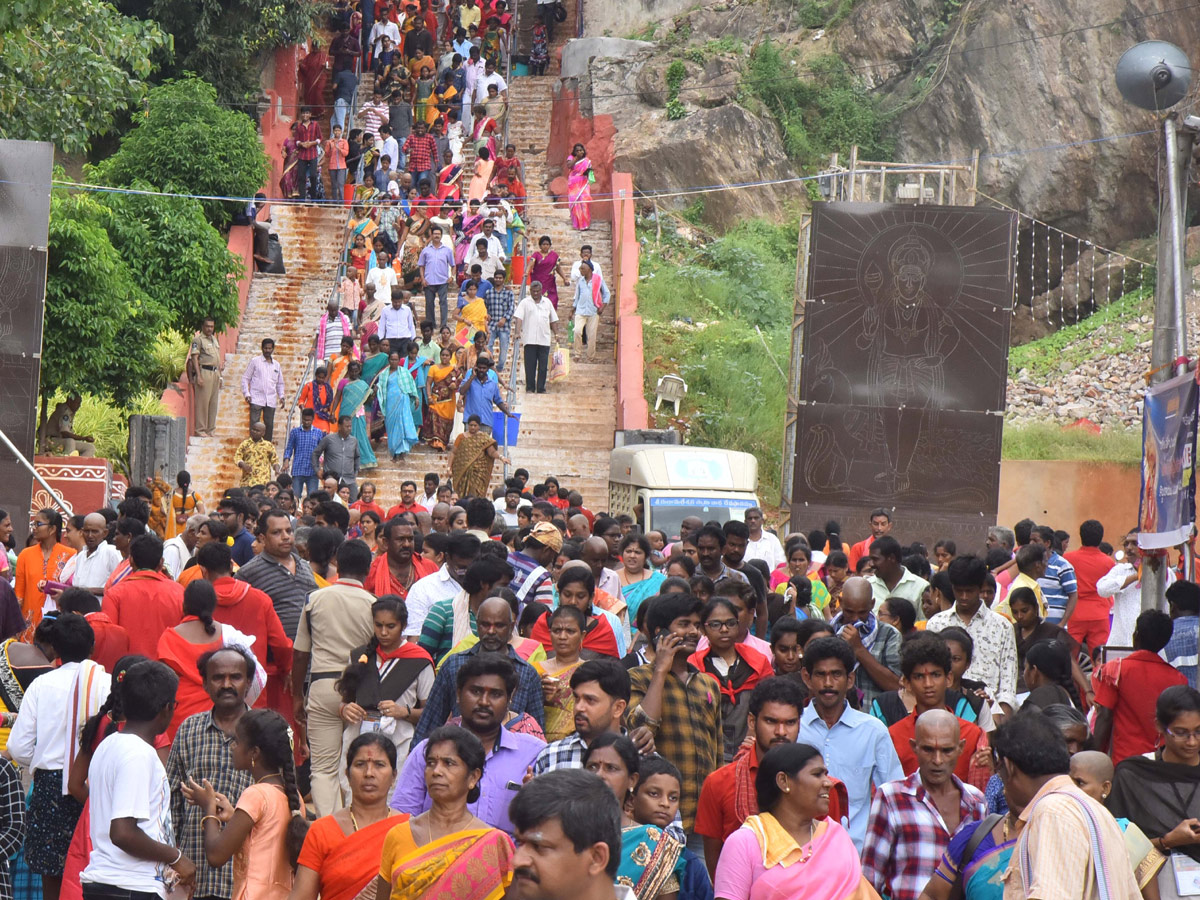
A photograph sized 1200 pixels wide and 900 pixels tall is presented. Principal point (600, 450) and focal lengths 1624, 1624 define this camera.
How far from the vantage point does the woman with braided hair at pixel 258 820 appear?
5566 mm

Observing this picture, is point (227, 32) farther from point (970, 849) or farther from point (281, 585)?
point (970, 849)

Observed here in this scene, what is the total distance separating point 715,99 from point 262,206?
1082 cm

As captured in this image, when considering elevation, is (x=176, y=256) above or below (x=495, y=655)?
above

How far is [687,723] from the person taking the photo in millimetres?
6707

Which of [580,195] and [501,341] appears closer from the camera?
[501,341]

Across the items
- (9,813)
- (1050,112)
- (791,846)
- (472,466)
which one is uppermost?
(1050,112)

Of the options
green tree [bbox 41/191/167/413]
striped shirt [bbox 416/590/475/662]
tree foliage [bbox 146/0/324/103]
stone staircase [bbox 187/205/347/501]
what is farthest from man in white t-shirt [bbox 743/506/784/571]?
tree foliage [bbox 146/0/324/103]

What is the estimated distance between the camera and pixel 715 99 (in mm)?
34781

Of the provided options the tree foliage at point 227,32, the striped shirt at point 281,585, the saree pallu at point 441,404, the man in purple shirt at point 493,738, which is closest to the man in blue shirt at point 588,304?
the saree pallu at point 441,404

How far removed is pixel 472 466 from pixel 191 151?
33.6 ft

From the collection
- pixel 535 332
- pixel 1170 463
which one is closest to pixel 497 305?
pixel 535 332

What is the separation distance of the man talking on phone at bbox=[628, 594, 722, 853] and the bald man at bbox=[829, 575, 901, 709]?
125 centimetres

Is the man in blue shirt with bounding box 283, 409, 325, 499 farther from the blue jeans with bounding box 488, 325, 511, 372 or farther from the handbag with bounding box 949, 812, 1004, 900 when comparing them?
the handbag with bounding box 949, 812, 1004, 900

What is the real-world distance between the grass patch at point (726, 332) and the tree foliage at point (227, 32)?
7947 mm
